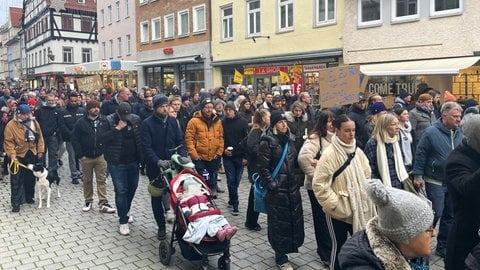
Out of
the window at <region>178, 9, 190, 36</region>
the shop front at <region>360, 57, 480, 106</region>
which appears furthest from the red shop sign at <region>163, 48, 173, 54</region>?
the shop front at <region>360, 57, 480, 106</region>

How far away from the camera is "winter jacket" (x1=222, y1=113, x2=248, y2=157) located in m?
7.61

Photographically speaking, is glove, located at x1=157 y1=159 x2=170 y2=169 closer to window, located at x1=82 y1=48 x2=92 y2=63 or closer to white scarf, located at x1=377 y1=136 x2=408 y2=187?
white scarf, located at x1=377 y1=136 x2=408 y2=187

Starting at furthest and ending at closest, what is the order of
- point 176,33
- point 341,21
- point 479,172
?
point 176,33 < point 341,21 < point 479,172

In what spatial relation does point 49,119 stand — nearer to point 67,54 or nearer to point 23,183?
point 23,183

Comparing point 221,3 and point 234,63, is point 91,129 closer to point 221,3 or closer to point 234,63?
point 234,63

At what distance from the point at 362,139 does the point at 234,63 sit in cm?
1675

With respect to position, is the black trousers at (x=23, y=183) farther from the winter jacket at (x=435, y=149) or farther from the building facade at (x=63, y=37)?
the building facade at (x=63, y=37)

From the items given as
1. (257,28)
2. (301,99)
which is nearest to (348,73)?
(301,99)

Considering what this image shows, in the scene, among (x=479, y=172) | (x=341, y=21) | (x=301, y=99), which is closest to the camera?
(x=479, y=172)

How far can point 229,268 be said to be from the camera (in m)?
5.08

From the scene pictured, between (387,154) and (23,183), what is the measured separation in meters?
6.62

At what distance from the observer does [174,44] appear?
28.6m

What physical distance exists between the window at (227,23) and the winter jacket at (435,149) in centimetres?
1941

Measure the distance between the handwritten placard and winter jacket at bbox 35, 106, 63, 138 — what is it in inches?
221
